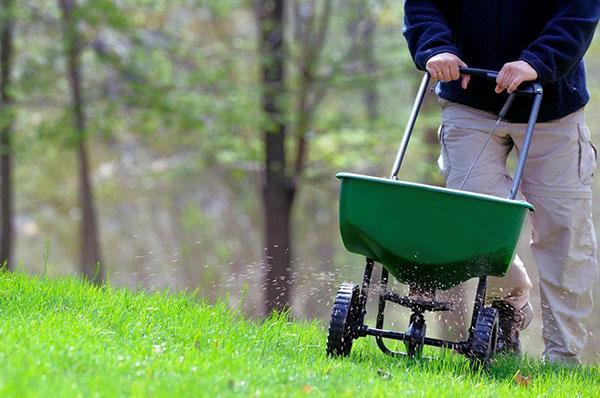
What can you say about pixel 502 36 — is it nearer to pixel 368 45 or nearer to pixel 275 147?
pixel 275 147

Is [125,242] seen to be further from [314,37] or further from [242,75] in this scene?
[314,37]

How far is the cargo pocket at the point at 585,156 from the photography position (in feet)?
14.5

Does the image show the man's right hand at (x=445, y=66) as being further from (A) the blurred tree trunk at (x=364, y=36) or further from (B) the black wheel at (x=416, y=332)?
(A) the blurred tree trunk at (x=364, y=36)

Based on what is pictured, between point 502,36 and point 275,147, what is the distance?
26.1 ft

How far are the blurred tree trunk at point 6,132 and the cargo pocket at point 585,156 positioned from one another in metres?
9.22

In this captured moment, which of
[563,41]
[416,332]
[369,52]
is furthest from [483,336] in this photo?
[369,52]

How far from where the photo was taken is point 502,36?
4.36 metres

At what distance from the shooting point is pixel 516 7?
171 inches

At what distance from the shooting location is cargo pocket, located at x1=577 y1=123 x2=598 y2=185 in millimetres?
4422

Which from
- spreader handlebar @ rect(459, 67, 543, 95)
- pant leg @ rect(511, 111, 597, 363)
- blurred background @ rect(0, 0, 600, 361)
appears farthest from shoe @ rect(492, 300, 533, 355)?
blurred background @ rect(0, 0, 600, 361)

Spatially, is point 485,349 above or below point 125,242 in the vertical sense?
above

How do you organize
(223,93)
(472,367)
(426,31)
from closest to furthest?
(472,367)
(426,31)
(223,93)

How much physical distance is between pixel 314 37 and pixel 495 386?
9.66 m

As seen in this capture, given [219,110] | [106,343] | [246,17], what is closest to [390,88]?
[246,17]
